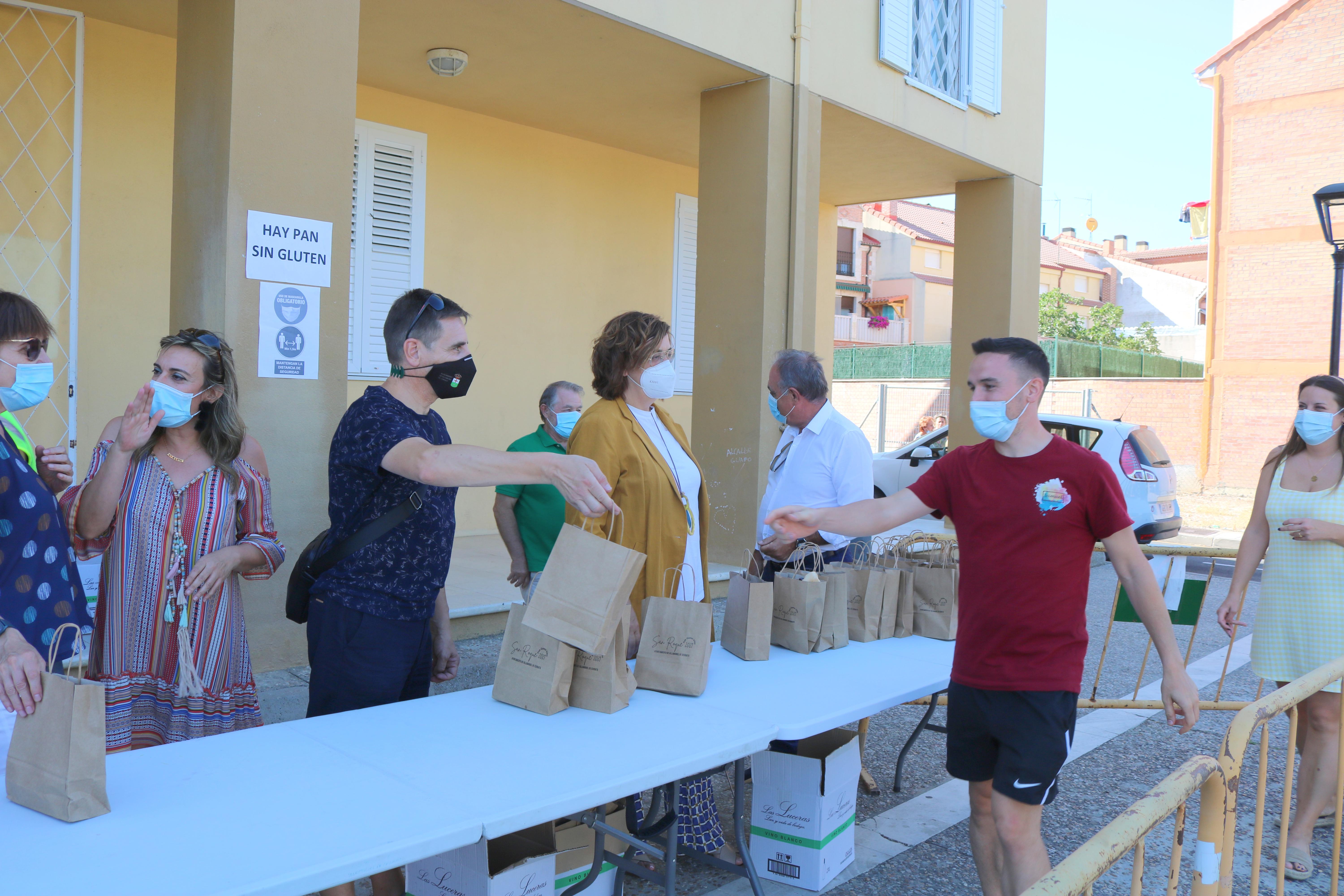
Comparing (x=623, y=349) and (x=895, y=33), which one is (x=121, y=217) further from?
(x=895, y=33)

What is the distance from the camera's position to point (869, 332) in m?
42.6

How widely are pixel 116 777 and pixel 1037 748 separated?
90.8 inches

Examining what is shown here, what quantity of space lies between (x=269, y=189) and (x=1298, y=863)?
514 cm

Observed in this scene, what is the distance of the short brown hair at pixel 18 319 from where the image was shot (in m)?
2.51

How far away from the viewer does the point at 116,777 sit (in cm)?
208

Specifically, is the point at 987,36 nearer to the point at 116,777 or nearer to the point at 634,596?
the point at 634,596

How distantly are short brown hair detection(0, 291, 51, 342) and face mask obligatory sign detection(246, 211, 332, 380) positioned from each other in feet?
5.70

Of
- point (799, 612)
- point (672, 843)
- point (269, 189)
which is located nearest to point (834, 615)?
point (799, 612)

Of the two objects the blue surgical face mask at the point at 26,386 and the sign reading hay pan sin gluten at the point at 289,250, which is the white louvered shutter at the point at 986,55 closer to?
the sign reading hay pan sin gluten at the point at 289,250

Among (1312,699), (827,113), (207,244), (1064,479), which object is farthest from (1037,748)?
(827,113)

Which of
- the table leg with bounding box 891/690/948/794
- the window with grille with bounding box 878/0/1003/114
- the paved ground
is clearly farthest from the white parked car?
the table leg with bounding box 891/690/948/794

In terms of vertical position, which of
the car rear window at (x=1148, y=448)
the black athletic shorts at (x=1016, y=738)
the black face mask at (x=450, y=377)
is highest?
the black face mask at (x=450, y=377)

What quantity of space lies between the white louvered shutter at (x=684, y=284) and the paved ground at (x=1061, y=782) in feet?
12.3

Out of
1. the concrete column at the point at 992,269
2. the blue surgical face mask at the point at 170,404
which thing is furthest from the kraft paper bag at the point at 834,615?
the concrete column at the point at 992,269
